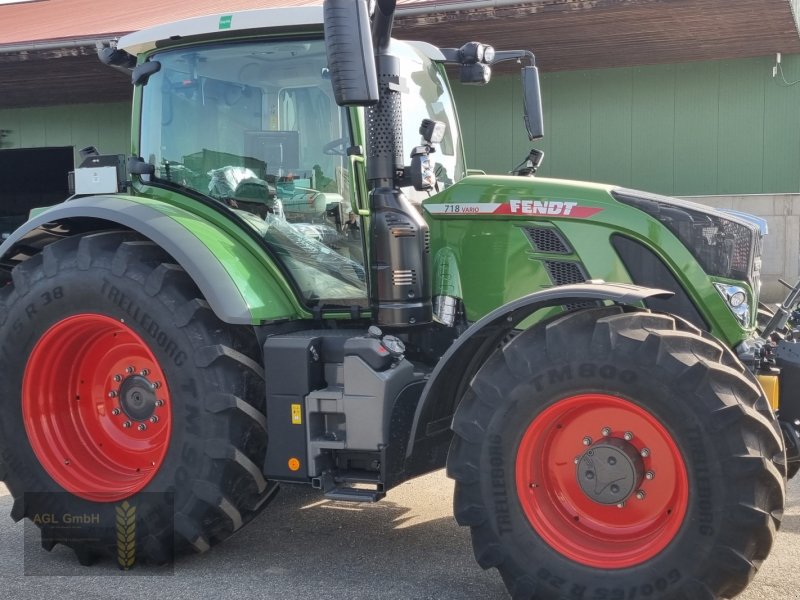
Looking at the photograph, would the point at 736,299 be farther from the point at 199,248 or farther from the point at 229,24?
the point at 229,24

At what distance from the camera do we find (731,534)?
3162 millimetres

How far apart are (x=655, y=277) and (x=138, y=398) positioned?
7.98 feet

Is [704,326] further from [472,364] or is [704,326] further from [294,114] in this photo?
[294,114]

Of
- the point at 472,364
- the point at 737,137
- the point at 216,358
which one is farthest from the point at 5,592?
the point at 737,137

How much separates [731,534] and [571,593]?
2.00 feet

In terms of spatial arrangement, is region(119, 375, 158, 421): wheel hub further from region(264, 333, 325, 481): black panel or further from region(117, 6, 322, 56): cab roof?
region(117, 6, 322, 56): cab roof

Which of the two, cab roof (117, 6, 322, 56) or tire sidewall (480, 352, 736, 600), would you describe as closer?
tire sidewall (480, 352, 736, 600)

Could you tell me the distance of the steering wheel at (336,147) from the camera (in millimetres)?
4324

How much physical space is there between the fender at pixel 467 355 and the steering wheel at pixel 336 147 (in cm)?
114

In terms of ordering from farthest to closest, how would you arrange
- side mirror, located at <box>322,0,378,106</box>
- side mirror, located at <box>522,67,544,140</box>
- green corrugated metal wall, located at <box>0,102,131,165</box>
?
green corrugated metal wall, located at <box>0,102,131,165</box>, side mirror, located at <box>522,67,544,140</box>, side mirror, located at <box>322,0,378,106</box>

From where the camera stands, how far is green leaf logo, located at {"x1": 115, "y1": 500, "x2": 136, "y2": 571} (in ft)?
13.8

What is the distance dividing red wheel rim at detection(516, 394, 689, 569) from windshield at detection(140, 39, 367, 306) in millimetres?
1237

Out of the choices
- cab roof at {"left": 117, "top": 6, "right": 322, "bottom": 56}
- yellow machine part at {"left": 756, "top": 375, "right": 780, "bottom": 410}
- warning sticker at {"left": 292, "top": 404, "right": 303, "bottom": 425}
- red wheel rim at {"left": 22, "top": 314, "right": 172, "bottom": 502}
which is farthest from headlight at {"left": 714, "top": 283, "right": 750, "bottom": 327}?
red wheel rim at {"left": 22, "top": 314, "right": 172, "bottom": 502}

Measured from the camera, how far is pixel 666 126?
14.0 meters
